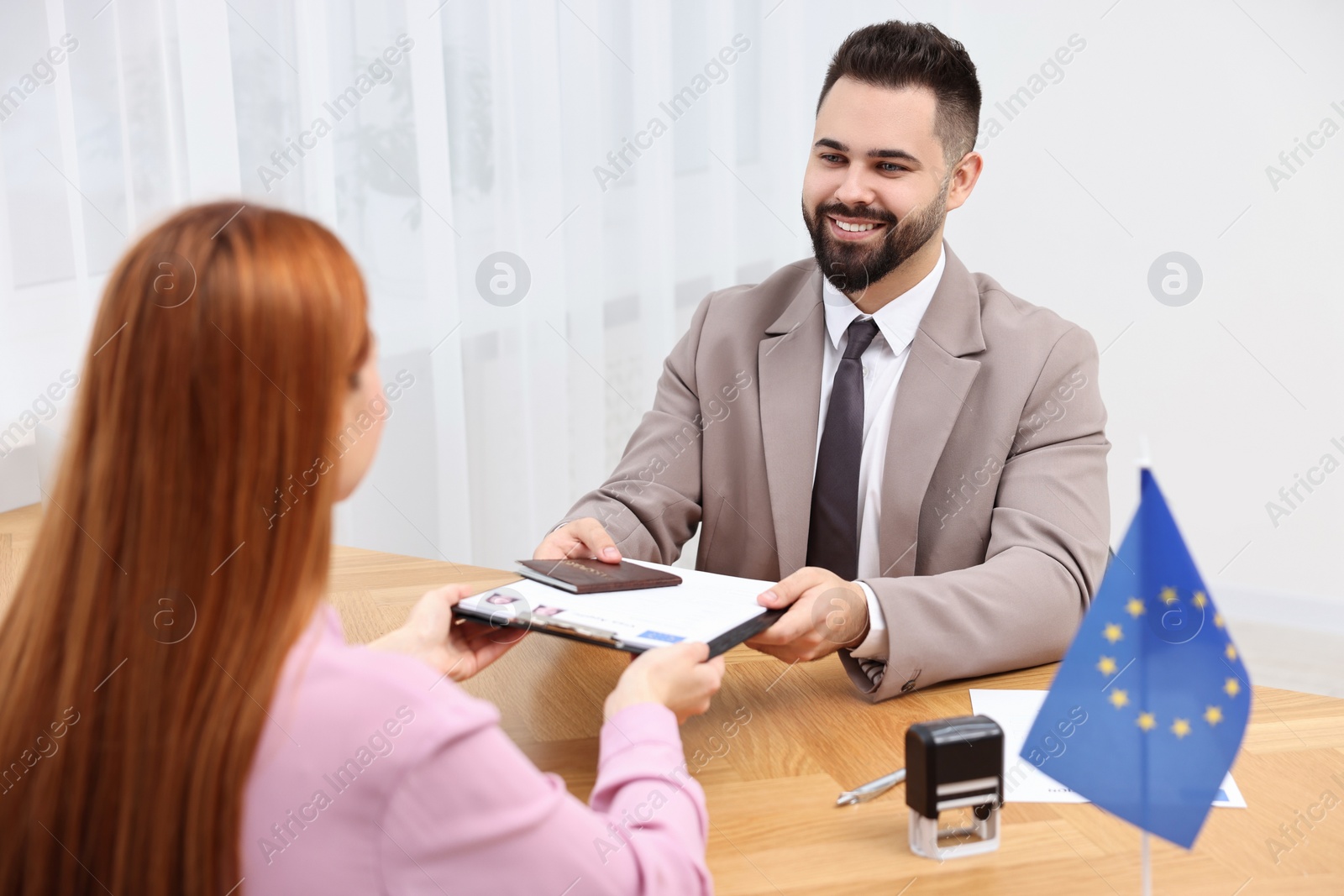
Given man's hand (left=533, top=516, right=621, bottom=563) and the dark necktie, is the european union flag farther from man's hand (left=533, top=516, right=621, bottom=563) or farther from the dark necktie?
the dark necktie

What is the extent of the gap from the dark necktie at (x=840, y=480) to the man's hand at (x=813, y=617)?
41 cm

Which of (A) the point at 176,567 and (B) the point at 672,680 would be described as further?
(B) the point at 672,680

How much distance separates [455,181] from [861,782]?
194 centimetres

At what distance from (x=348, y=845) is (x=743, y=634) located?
21.3 inches

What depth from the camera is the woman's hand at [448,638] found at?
1.28m

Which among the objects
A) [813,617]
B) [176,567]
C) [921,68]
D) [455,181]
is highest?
[921,68]

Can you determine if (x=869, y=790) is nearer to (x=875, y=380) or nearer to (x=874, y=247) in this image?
(x=875, y=380)

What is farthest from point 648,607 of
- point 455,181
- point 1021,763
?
point 455,181

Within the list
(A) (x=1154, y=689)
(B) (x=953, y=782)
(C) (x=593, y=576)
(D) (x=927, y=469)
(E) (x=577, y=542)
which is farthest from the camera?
(D) (x=927, y=469)

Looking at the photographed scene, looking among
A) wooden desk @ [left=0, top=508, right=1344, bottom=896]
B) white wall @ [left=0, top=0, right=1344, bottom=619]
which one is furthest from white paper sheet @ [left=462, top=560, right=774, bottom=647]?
white wall @ [left=0, top=0, right=1344, bottom=619]

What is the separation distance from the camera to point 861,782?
3.85 feet

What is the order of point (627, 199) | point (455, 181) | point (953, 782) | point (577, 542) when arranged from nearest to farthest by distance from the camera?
point (953, 782)
point (577, 542)
point (455, 181)
point (627, 199)

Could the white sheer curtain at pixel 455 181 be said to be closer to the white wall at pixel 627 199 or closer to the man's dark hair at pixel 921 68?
the white wall at pixel 627 199

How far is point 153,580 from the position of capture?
75 cm
